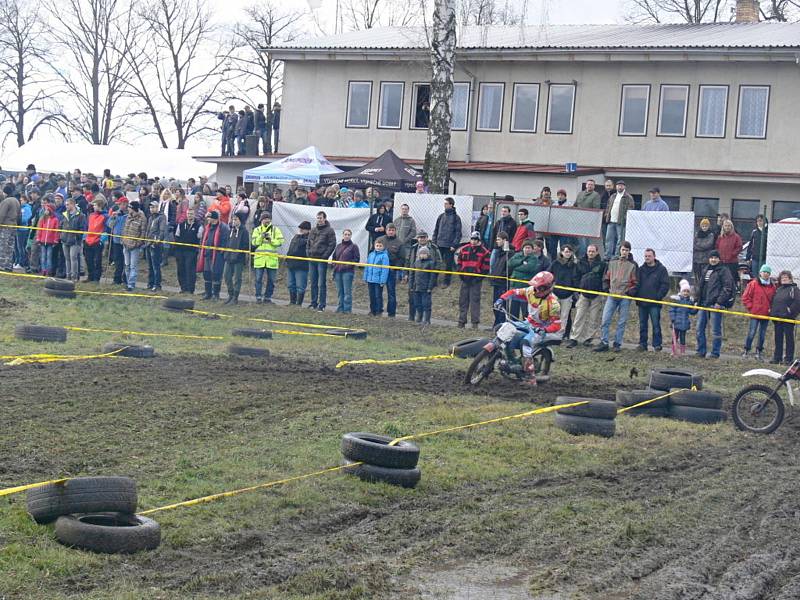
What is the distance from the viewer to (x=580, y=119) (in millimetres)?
35250

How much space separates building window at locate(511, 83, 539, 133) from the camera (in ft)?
118

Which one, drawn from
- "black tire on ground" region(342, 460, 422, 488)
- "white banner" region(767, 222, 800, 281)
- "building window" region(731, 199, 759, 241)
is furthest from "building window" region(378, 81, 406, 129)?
"black tire on ground" region(342, 460, 422, 488)

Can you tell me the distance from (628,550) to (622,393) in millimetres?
6978

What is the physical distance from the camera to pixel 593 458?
41.9 ft

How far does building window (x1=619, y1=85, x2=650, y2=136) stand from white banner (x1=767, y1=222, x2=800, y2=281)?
35.8ft

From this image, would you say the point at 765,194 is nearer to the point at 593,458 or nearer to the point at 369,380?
the point at 369,380

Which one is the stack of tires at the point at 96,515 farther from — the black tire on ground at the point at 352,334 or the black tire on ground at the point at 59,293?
the black tire on ground at the point at 59,293

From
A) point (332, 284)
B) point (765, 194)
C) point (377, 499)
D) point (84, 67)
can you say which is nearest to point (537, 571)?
point (377, 499)

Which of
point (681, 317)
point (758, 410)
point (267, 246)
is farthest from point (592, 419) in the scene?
point (267, 246)

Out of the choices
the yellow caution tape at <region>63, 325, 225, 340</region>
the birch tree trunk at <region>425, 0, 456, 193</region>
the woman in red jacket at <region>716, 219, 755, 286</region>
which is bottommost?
the yellow caution tape at <region>63, 325, 225, 340</region>

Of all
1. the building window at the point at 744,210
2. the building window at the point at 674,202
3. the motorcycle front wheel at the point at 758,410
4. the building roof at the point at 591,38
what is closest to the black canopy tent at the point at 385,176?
the building roof at the point at 591,38

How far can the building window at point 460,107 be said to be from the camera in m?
36.9

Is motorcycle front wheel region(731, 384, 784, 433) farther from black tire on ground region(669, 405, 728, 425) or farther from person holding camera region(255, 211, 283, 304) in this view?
person holding camera region(255, 211, 283, 304)

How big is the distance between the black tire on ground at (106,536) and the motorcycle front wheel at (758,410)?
887cm
